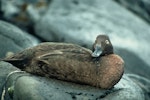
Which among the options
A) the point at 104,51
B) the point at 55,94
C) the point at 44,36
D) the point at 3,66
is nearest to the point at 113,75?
the point at 104,51

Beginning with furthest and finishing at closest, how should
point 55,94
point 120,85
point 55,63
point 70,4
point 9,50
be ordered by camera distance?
point 70,4 < point 9,50 < point 120,85 < point 55,63 < point 55,94

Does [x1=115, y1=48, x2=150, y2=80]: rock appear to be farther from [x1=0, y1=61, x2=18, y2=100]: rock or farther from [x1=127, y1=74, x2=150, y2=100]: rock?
[x1=0, y1=61, x2=18, y2=100]: rock

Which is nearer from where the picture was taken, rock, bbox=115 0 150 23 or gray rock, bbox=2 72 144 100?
gray rock, bbox=2 72 144 100

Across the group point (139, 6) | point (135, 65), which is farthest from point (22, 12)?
point (139, 6)

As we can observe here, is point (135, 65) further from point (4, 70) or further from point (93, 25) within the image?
point (4, 70)

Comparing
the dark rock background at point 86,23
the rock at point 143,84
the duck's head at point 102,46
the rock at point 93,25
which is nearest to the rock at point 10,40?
the duck's head at point 102,46

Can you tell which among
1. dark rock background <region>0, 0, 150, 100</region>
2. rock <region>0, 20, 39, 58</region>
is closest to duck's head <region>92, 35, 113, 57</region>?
rock <region>0, 20, 39, 58</region>

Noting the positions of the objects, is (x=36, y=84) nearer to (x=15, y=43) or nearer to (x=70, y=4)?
(x=15, y=43)
